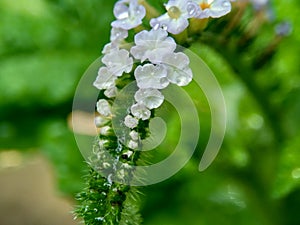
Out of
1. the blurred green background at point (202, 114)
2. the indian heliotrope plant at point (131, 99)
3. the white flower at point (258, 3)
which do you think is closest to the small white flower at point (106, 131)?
the indian heliotrope plant at point (131, 99)

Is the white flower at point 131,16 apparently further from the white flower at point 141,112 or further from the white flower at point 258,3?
the white flower at point 258,3

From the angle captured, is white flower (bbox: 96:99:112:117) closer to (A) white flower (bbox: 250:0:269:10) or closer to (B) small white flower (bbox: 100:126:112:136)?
(B) small white flower (bbox: 100:126:112:136)

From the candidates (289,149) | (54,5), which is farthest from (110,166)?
(54,5)

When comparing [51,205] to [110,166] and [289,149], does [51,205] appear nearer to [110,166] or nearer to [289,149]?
[289,149]

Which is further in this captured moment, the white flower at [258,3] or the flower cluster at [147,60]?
the white flower at [258,3]

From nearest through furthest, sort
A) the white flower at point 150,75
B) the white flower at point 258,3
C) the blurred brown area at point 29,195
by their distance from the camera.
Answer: the white flower at point 150,75 → the white flower at point 258,3 → the blurred brown area at point 29,195

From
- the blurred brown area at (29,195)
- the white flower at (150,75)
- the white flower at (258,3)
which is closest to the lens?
the white flower at (150,75)
